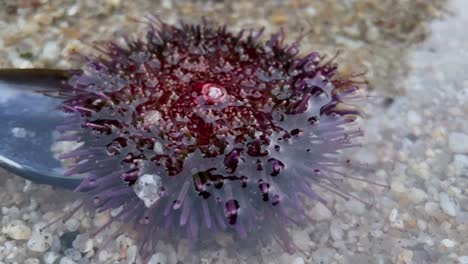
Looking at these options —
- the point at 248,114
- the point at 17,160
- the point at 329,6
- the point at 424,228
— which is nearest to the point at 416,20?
the point at 329,6

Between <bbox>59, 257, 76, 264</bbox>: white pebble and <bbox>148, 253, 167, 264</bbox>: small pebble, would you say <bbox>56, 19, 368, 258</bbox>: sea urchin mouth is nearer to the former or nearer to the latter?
<bbox>148, 253, 167, 264</bbox>: small pebble

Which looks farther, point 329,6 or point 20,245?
point 329,6

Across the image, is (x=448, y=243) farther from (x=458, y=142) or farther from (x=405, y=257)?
Result: (x=458, y=142)

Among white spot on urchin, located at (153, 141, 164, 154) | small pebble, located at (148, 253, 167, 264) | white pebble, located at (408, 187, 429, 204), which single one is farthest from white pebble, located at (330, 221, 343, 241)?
white spot on urchin, located at (153, 141, 164, 154)

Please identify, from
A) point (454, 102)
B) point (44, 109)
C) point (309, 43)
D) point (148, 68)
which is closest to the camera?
point (148, 68)

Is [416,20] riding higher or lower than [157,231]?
higher

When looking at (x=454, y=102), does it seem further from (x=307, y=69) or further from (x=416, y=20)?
(x=307, y=69)

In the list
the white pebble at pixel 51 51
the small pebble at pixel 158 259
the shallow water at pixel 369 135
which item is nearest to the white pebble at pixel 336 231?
the shallow water at pixel 369 135
